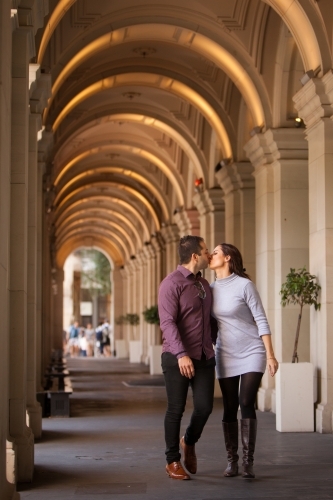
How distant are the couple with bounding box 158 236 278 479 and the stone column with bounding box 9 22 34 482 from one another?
1231mm

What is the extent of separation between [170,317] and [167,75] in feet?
38.3

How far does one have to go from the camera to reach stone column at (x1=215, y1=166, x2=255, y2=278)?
16.6 meters

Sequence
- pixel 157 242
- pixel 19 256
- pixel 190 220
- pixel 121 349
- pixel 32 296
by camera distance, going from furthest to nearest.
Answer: pixel 121 349
pixel 157 242
pixel 190 220
pixel 32 296
pixel 19 256

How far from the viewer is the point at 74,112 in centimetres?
2027

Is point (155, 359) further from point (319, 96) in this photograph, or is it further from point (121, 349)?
point (121, 349)

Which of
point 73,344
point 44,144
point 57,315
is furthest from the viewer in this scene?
point 73,344

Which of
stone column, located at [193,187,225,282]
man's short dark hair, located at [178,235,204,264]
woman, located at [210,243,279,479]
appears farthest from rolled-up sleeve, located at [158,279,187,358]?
stone column, located at [193,187,225,282]

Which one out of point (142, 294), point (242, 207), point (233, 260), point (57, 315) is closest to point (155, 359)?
point (242, 207)

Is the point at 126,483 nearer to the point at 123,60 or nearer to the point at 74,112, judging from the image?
the point at 123,60

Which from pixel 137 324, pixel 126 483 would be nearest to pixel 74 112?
pixel 126 483

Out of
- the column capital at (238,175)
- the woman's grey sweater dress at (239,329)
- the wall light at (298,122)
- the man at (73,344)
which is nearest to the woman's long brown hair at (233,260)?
the woman's grey sweater dress at (239,329)

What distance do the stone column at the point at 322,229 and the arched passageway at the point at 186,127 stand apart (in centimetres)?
2

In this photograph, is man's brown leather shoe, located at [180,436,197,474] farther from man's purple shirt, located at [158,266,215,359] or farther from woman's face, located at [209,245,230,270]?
woman's face, located at [209,245,230,270]

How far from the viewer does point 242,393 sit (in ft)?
23.6
